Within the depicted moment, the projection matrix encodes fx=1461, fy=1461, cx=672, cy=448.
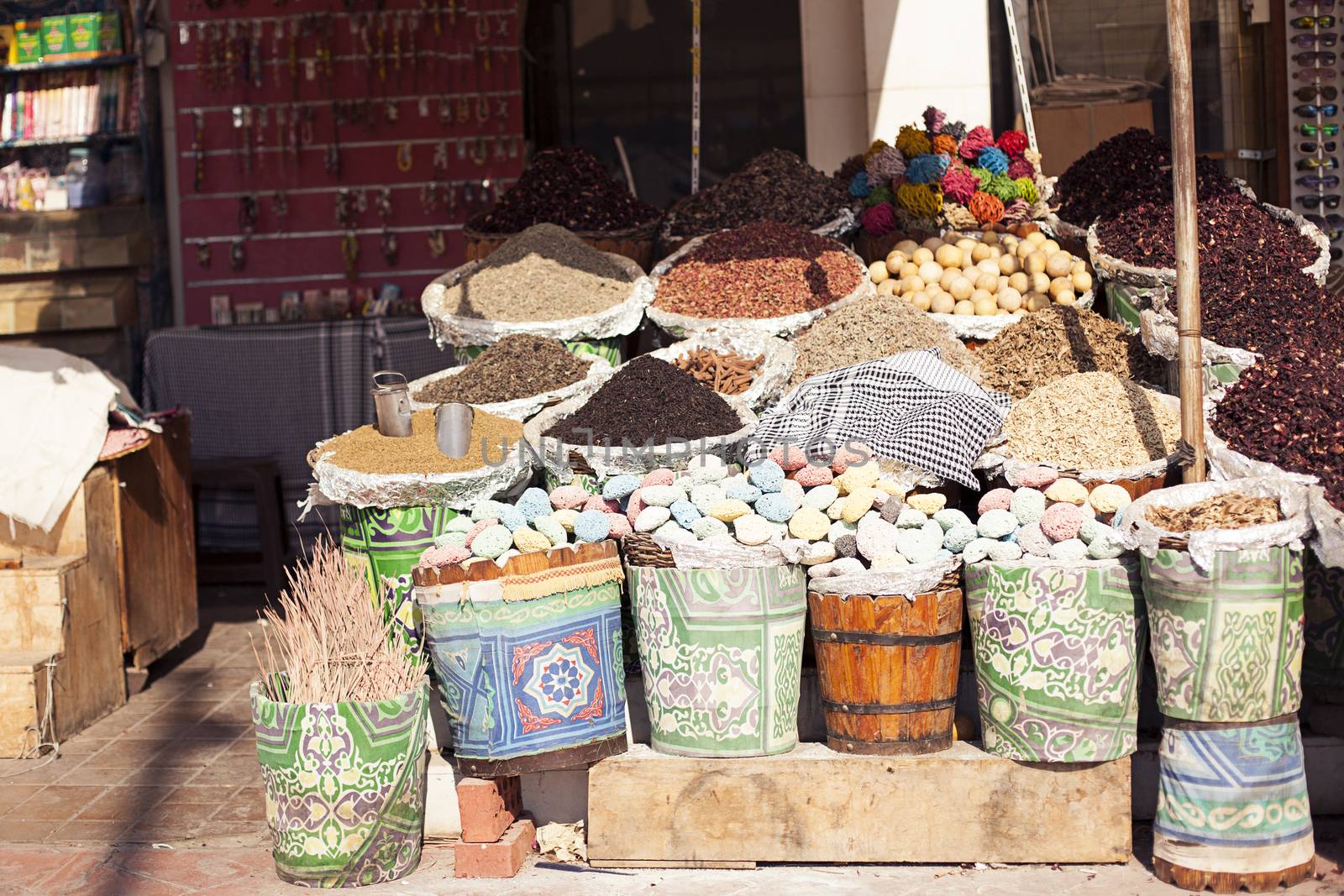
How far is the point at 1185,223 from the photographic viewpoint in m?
3.58

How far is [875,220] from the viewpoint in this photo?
5.51 metres

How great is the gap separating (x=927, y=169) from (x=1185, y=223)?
2031 mm

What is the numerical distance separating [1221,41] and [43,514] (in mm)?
5115

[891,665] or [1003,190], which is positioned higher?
[1003,190]

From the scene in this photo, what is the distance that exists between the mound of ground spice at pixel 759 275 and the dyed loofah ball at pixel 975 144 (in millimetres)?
805

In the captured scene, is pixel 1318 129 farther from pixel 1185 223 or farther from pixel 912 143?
pixel 1185 223

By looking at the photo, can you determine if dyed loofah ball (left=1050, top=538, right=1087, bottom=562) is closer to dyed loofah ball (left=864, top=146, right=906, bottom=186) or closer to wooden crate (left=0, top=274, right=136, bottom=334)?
dyed loofah ball (left=864, top=146, right=906, bottom=186)

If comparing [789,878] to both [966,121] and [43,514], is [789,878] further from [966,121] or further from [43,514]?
[966,121]

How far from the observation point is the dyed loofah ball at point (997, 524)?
340 centimetres

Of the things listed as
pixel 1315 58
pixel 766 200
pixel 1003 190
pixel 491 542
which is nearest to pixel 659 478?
pixel 491 542

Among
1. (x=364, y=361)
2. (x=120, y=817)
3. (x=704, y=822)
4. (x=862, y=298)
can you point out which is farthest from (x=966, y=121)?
(x=120, y=817)

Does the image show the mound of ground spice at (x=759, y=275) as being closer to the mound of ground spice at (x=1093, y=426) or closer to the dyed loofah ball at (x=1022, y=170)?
the dyed loofah ball at (x=1022, y=170)

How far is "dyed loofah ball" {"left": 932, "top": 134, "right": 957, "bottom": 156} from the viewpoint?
5719 mm

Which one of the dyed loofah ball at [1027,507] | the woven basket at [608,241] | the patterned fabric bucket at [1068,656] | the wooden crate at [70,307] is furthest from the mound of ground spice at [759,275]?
the wooden crate at [70,307]
